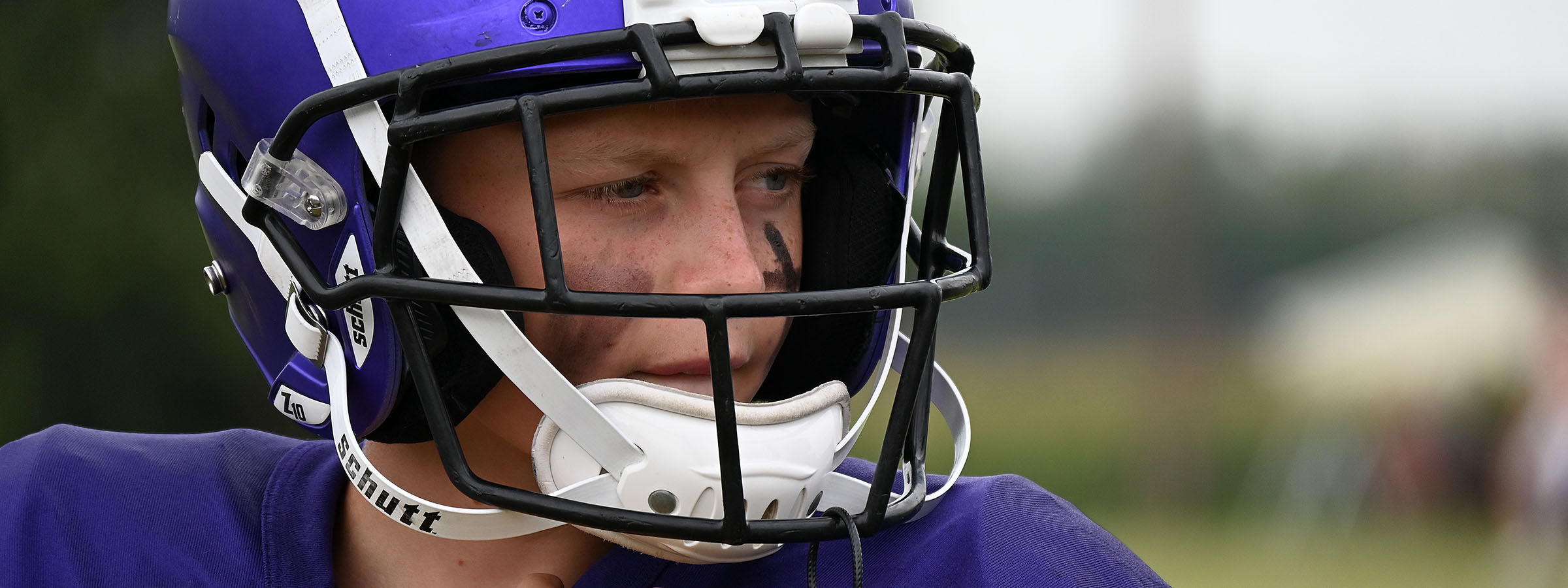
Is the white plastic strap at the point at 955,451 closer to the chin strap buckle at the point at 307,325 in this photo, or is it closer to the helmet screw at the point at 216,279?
the chin strap buckle at the point at 307,325

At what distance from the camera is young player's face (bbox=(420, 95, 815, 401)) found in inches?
40.8

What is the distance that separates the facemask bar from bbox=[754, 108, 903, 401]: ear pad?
0.72 ft

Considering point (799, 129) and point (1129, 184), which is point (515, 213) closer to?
point (799, 129)

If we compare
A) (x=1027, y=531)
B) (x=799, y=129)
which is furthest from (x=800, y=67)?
(x=1027, y=531)

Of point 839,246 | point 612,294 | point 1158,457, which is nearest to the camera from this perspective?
point 612,294

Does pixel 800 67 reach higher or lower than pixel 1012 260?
higher

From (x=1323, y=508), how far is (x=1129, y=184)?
57.8 inches

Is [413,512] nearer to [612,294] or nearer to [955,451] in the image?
[612,294]

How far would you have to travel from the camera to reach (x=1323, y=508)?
15.8ft

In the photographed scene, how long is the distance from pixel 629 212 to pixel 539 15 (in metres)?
0.18

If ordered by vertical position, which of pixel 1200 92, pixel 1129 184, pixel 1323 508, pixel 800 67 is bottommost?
pixel 1323 508

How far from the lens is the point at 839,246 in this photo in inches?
49.8

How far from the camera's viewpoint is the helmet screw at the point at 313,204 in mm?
1049

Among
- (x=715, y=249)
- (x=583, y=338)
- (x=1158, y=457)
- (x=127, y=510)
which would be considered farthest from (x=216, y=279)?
(x=1158, y=457)
